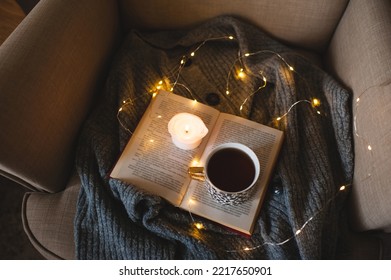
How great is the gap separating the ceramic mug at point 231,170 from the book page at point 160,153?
9cm

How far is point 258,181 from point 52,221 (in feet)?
1.52

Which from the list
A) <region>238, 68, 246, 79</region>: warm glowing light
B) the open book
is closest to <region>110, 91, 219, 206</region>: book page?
the open book

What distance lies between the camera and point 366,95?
73cm

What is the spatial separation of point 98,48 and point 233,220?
20.5 inches

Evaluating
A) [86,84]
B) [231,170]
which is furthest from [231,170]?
[86,84]

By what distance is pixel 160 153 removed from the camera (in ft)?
2.51

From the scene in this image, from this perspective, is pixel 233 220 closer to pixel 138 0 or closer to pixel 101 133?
pixel 101 133

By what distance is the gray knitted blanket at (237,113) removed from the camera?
2.28 feet

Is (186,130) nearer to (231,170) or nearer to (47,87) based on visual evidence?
(231,170)

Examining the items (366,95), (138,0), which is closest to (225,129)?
(366,95)

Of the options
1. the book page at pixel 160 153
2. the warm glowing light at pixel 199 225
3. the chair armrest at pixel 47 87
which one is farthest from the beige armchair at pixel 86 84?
the warm glowing light at pixel 199 225

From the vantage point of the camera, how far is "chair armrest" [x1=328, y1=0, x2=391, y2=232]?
25.8 inches

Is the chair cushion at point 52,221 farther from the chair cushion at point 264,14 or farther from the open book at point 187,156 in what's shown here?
the chair cushion at point 264,14

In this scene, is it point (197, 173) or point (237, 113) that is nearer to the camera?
point (197, 173)
